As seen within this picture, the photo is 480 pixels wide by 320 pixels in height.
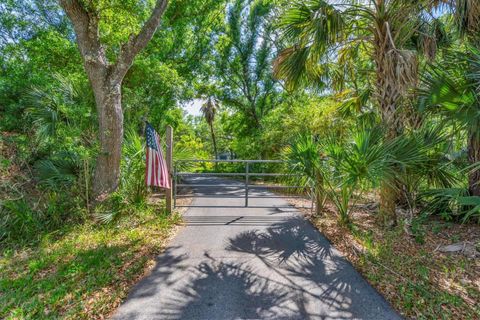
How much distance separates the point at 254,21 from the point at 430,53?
11.7m

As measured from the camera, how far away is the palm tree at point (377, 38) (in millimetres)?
3764

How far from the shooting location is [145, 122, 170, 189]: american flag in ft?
13.6

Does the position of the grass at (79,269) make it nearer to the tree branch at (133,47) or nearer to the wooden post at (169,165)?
the wooden post at (169,165)

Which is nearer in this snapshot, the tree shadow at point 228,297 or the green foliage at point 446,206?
the tree shadow at point 228,297

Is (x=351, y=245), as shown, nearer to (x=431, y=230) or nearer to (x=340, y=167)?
(x=340, y=167)

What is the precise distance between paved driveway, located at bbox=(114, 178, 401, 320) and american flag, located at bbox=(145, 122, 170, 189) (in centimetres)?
96

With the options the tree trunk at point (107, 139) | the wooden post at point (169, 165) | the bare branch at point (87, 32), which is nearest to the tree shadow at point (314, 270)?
the wooden post at point (169, 165)

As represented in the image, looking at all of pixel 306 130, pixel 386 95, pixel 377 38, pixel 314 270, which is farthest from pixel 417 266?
pixel 377 38

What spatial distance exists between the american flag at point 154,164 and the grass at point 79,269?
30.7 inches

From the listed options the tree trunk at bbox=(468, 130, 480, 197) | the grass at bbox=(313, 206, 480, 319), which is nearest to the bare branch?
the grass at bbox=(313, 206, 480, 319)

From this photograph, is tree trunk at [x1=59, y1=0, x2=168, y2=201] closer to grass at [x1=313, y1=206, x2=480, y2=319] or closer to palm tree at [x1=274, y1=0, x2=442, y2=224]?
palm tree at [x1=274, y1=0, x2=442, y2=224]

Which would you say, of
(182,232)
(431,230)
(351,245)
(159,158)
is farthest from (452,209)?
(159,158)

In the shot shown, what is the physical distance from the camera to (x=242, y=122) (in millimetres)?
16141

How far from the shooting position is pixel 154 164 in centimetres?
419
